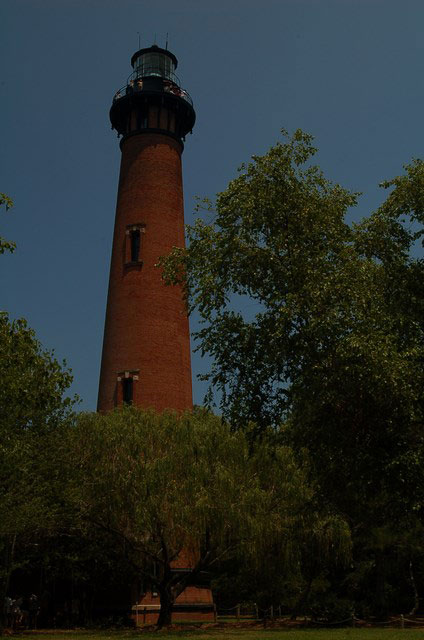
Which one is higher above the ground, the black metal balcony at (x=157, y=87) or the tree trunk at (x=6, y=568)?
the black metal balcony at (x=157, y=87)

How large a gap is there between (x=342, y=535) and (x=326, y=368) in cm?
1586

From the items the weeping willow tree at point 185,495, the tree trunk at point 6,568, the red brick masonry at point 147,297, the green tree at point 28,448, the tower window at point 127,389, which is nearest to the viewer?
the green tree at point 28,448

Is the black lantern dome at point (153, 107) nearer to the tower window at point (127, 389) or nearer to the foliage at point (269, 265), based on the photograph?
the tower window at point (127, 389)

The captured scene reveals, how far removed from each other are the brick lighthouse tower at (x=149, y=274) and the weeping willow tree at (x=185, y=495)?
19.1ft

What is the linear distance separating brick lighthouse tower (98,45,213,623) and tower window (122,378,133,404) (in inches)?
2.0

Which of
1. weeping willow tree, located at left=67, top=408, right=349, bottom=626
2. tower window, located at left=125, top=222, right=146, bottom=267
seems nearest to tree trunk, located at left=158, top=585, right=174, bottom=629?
weeping willow tree, located at left=67, top=408, right=349, bottom=626

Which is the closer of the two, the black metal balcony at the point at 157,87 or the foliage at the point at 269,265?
the foliage at the point at 269,265

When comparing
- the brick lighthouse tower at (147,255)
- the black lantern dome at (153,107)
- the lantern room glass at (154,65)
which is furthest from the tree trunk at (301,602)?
the lantern room glass at (154,65)

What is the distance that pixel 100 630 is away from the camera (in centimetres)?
2555

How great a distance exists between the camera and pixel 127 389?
35.8m

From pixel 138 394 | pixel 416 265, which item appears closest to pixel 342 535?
pixel 138 394

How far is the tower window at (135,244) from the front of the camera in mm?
37969

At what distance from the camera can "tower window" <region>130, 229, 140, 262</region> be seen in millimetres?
37969

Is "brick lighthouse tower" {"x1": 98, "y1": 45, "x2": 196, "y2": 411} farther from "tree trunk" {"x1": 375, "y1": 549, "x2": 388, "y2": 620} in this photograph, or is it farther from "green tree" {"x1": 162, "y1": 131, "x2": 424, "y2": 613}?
"green tree" {"x1": 162, "y1": 131, "x2": 424, "y2": 613}
